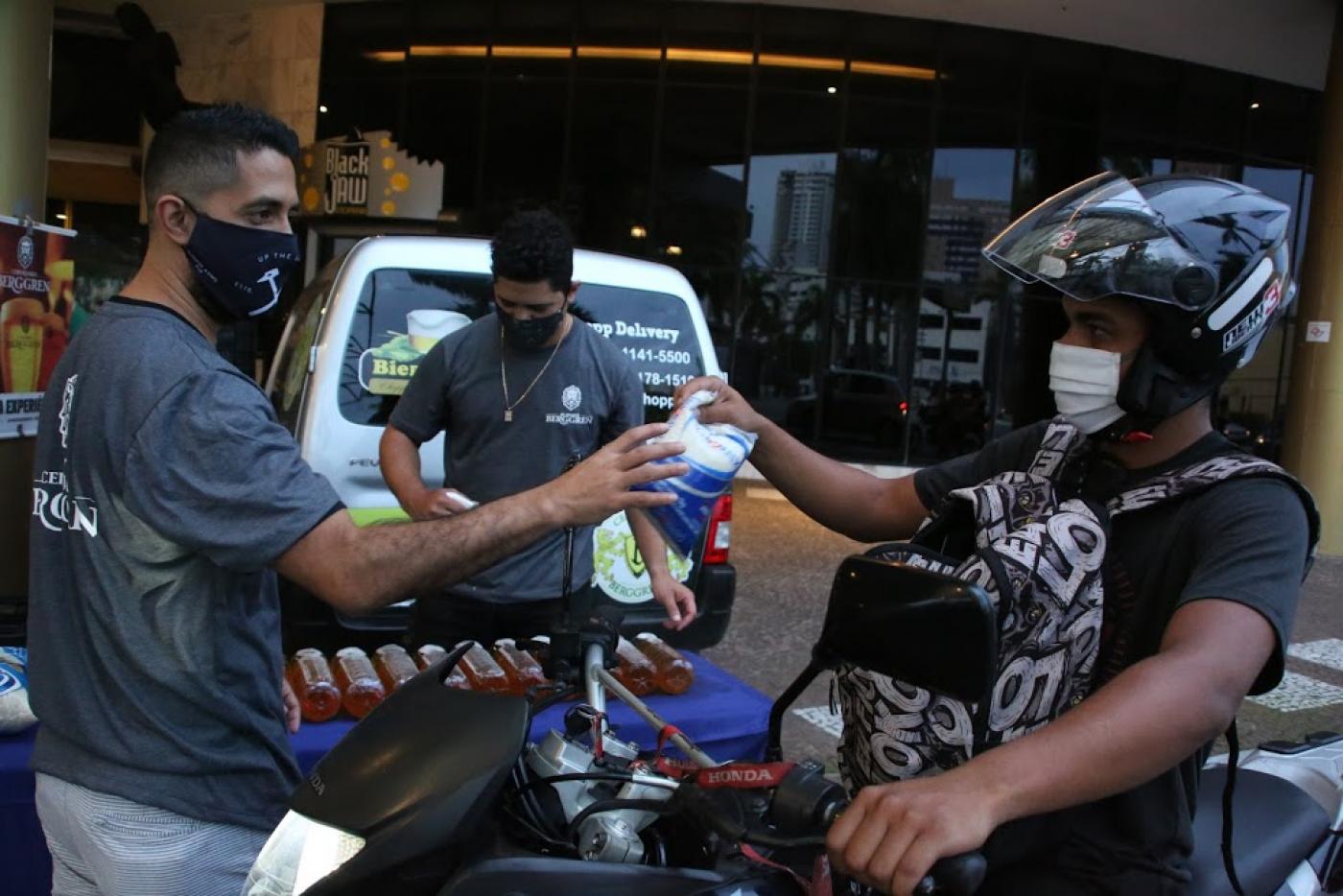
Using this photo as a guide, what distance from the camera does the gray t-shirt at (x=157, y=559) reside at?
5.79ft

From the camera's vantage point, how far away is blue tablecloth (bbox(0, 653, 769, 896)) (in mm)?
2434

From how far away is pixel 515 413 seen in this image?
3.55 m

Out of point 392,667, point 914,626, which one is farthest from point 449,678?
point 914,626

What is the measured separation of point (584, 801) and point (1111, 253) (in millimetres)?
1226

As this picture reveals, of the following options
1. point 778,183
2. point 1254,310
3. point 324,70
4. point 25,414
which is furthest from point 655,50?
point 1254,310

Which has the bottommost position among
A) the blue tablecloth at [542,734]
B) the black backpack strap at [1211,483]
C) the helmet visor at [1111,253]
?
the blue tablecloth at [542,734]

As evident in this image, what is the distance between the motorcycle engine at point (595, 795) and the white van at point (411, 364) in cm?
253

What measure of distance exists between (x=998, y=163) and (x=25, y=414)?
13.8 metres

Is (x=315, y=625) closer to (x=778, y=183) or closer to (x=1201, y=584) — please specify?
(x=1201, y=584)

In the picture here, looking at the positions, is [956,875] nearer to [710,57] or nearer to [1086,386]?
[1086,386]

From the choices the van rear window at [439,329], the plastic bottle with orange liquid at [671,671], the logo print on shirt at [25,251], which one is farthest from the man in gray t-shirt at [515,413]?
the logo print on shirt at [25,251]

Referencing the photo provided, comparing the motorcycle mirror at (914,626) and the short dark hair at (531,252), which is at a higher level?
the short dark hair at (531,252)

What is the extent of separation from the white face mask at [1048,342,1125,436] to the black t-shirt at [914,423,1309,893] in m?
0.16

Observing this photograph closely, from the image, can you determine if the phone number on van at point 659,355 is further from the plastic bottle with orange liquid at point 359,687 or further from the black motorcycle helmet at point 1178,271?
the black motorcycle helmet at point 1178,271
